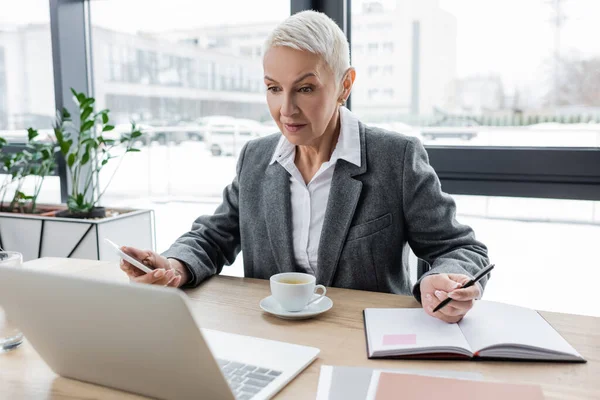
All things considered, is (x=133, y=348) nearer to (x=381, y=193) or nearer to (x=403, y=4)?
(x=381, y=193)

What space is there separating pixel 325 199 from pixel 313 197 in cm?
3

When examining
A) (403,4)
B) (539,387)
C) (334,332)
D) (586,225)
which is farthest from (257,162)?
(586,225)

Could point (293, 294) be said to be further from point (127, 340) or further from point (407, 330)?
point (127, 340)

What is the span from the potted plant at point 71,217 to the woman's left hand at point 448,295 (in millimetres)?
1548

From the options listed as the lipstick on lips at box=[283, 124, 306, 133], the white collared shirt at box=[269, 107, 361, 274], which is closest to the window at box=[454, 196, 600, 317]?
the white collared shirt at box=[269, 107, 361, 274]

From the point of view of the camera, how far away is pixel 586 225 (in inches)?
70.9

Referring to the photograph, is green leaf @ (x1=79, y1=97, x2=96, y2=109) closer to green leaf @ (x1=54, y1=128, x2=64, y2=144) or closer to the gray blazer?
green leaf @ (x1=54, y1=128, x2=64, y2=144)

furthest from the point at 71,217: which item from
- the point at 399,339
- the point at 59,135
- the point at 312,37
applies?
the point at 399,339

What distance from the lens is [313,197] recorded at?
143cm

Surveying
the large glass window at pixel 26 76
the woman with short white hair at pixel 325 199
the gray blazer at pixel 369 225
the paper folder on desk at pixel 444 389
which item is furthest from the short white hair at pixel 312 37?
the large glass window at pixel 26 76

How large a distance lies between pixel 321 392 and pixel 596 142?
1.41 metres

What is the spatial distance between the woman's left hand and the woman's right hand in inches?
20.6

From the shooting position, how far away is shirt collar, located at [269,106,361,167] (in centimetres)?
138

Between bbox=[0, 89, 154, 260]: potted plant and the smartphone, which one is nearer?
the smartphone
